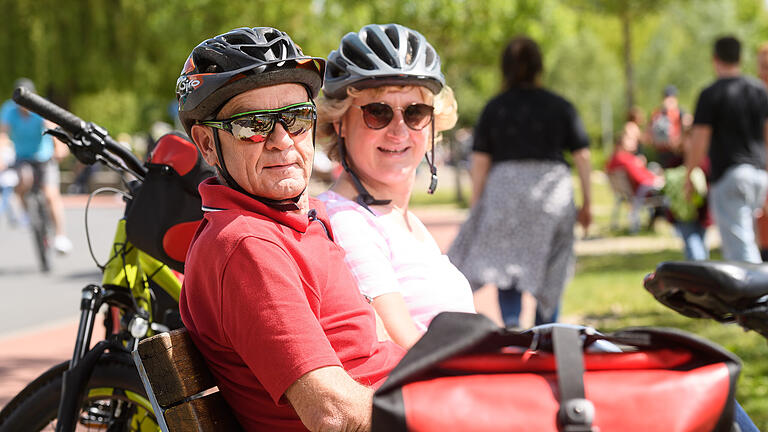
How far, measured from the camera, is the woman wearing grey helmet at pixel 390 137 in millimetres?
2707

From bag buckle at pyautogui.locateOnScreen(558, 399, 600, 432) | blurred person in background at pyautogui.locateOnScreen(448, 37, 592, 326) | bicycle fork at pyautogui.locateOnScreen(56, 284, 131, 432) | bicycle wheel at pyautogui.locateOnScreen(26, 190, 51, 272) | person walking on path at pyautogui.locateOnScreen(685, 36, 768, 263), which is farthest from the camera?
bicycle wheel at pyautogui.locateOnScreen(26, 190, 51, 272)

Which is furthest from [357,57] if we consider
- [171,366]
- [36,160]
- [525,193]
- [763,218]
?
[36,160]

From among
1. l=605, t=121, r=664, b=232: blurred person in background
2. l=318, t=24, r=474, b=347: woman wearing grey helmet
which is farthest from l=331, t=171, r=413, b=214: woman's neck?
l=605, t=121, r=664, b=232: blurred person in background

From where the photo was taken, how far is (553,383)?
56.6 inches

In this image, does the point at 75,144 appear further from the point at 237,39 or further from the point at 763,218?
the point at 763,218

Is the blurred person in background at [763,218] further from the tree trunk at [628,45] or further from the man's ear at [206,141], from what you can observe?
the tree trunk at [628,45]

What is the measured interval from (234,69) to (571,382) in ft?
3.52

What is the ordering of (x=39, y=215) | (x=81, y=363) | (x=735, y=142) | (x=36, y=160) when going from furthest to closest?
1. (x=36, y=160)
2. (x=39, y=215)
3. (x=735, y=142)
4. (x=81, y=363)

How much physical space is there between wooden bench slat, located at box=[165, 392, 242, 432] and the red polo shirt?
1.7 inches

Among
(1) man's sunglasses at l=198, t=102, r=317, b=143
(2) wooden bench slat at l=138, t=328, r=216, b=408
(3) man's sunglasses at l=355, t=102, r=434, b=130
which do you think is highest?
(1) man's sunglasses at l=198, t=102, r=317, b=143

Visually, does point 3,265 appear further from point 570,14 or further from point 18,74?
point 18,74

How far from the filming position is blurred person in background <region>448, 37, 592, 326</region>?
5.88 m

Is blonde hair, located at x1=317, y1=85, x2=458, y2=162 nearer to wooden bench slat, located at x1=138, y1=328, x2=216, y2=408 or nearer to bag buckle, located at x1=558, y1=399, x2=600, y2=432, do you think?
wooden bench slat, located at x1=138, y1=328, x2=216, y2=408

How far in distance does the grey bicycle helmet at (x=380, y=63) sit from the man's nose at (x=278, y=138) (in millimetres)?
821
